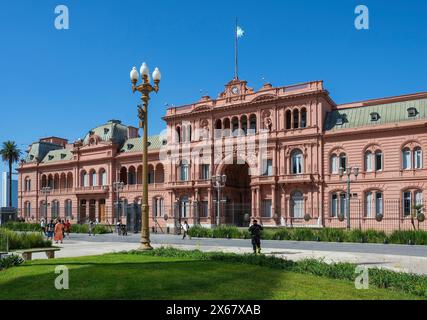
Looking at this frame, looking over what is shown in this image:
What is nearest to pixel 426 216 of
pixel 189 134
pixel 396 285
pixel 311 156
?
pixel 311 156

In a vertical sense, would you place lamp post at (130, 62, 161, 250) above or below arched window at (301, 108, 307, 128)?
below

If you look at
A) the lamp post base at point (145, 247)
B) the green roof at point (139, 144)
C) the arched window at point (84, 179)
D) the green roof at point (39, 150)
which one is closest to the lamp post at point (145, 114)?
the lamp post base at point (145, 247)

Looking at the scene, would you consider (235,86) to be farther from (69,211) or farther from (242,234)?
(69,211)

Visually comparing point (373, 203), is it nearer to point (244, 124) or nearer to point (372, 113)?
point (372, 113)

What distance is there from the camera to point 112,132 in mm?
69562

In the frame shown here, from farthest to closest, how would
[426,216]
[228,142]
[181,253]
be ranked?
1. [228,142]
2. [426,216]
3. [181,253]

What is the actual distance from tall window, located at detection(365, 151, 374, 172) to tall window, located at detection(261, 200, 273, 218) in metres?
11.2

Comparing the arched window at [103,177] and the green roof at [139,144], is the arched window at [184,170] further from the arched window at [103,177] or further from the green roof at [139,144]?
the arched window at [103,177]

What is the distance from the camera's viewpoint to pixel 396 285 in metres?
11.5

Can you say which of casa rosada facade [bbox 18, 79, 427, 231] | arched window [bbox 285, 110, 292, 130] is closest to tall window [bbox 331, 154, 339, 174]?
casa rosada facade [bbox 18, 79, 427, 231]

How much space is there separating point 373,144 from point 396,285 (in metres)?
37.0

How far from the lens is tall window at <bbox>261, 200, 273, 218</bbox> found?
51062 millimetres

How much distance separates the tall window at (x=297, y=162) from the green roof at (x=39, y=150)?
159ft

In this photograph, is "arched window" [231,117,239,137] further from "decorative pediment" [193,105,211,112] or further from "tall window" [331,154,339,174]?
"tall window" [331,154,339,174]
